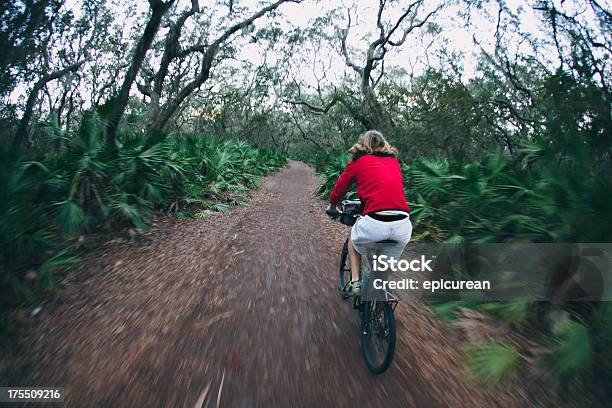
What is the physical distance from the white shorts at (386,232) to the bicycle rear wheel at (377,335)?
0.50 metres

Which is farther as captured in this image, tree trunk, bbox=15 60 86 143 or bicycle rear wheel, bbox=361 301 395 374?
tree trunk, bbox=15 60 86 143

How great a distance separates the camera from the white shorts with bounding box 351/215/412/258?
8.01 feet

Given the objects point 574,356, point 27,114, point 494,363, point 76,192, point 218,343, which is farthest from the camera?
point 27,114

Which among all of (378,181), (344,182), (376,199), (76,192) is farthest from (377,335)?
(76,192)

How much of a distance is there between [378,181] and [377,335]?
1.33 meters

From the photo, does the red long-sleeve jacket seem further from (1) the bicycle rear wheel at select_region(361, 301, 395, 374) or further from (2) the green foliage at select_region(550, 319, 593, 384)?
(2) the green foliage at select_region(550, 319, 593, 384)

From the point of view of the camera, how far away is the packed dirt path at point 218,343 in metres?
2.14

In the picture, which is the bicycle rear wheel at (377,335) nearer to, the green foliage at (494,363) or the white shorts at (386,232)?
the white shorts at (386,232)

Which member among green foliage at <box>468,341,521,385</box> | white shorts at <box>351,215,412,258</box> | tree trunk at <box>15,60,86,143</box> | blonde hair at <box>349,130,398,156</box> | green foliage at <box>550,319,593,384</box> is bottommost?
green foliage at <box>468,341,521,385</box>

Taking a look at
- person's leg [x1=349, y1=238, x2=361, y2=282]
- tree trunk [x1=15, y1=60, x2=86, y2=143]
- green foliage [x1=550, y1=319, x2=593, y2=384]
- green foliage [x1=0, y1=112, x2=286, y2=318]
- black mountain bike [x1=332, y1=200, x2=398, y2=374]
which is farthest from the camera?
tree trunk [x1=15, y1=60, x2=86, y2=143]

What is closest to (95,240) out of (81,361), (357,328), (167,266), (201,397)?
(167,266)

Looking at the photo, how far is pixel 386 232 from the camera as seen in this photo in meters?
2.44

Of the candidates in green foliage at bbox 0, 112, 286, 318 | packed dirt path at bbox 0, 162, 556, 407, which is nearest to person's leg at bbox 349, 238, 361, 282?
packed dirt path at bbox 0, 162, 556, 407

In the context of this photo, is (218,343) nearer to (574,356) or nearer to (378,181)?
(378,181)
